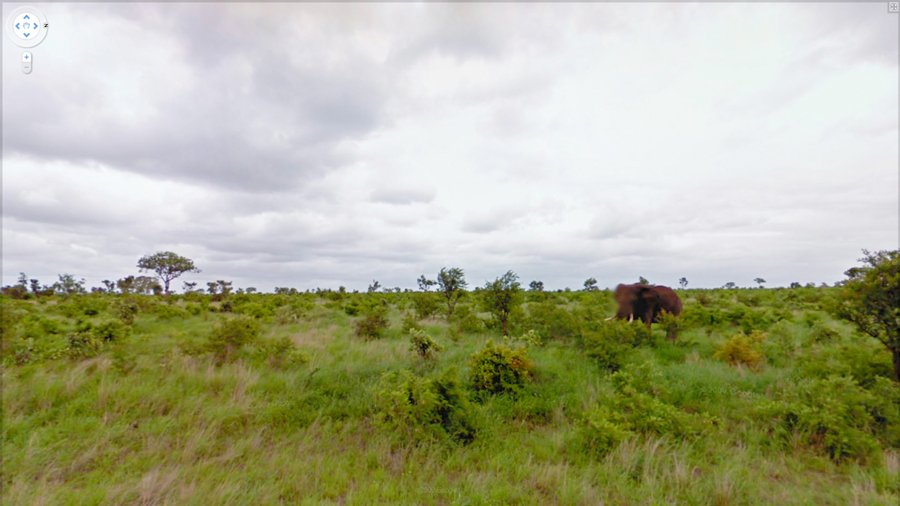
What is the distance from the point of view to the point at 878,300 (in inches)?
246

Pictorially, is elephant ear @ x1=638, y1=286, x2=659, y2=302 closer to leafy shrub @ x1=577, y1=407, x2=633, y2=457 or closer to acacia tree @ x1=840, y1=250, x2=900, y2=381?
acacia tree @ x1=840, y1=250, x2=900, y2=381

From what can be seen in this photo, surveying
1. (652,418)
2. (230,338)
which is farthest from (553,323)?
(230,338)

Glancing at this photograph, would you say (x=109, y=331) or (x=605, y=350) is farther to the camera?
(x=109, y=331)

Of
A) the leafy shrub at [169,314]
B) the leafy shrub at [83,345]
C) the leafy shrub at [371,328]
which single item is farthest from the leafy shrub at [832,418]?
the leafy shrub at [169,314]

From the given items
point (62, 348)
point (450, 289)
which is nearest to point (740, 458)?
point (450, 289)

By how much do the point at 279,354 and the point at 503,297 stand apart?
662cm

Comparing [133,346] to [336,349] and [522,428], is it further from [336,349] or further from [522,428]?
[522,428]

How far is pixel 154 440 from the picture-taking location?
5047 mm

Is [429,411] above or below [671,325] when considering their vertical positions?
below

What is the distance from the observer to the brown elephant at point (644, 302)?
1288 centimetres

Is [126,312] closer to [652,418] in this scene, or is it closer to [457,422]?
[457,422]

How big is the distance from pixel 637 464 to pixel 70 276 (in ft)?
210

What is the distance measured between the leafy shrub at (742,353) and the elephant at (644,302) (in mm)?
3786

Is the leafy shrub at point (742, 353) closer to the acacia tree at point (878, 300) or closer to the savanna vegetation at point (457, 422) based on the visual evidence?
the savanna vegetation at point (457, 422)
